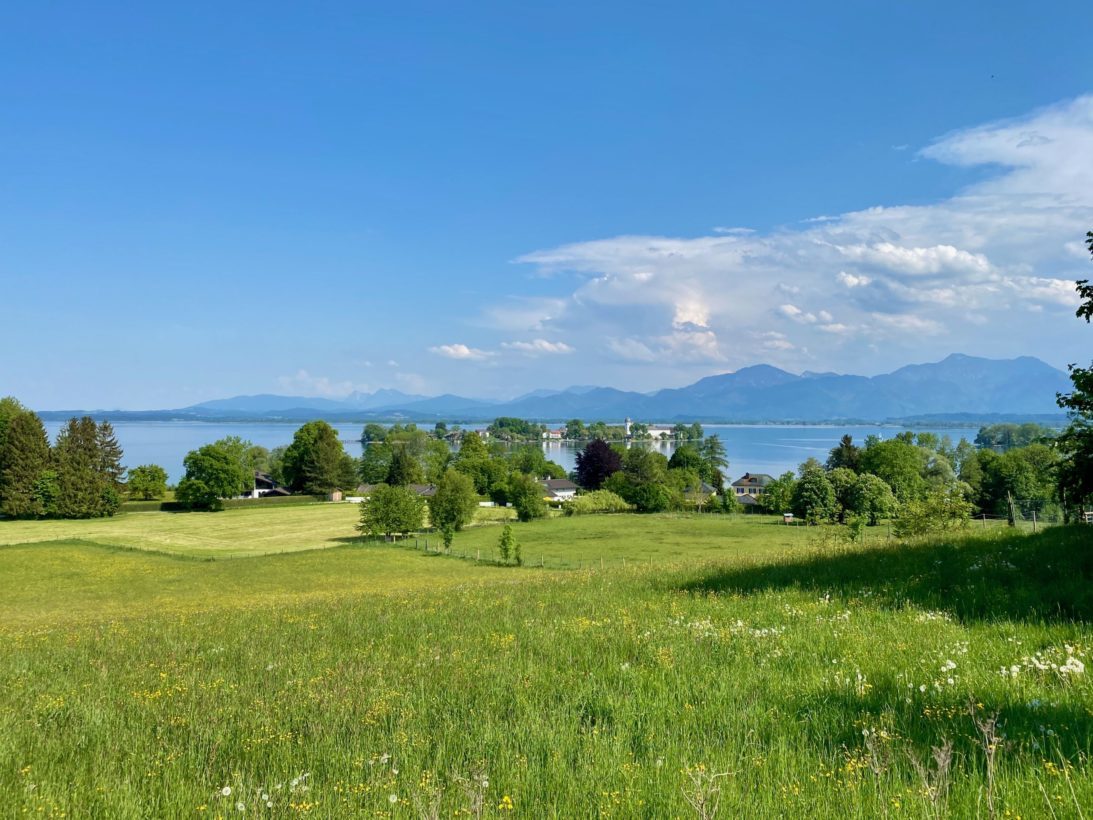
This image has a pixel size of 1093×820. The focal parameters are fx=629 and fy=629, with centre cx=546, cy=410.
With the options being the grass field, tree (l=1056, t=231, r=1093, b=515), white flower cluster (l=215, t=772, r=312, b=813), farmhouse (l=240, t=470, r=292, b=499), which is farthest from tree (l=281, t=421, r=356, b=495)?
white flower cluster (l=215, t=772, r=312, b=813)

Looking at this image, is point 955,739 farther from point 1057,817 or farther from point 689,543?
point 689,543

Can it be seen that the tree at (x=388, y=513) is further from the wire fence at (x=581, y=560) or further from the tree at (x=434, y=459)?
the tree at (x=434, y=459)

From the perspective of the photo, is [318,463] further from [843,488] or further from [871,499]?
[871,499]

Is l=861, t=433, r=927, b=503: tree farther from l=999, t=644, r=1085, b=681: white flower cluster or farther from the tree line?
the tree line

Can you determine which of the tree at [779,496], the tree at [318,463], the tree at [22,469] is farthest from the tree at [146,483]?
the tree at [779,496]

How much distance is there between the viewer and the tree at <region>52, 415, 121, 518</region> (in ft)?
298

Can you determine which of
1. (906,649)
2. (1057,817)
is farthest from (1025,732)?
(906,649)

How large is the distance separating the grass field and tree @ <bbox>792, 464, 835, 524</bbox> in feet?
253

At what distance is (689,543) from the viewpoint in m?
72.4

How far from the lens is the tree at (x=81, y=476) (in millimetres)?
90938

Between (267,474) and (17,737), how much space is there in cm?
18965

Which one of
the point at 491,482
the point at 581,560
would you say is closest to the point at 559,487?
the point at 491,482

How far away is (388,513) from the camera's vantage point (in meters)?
78.5

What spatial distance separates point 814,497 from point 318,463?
96.5 m
